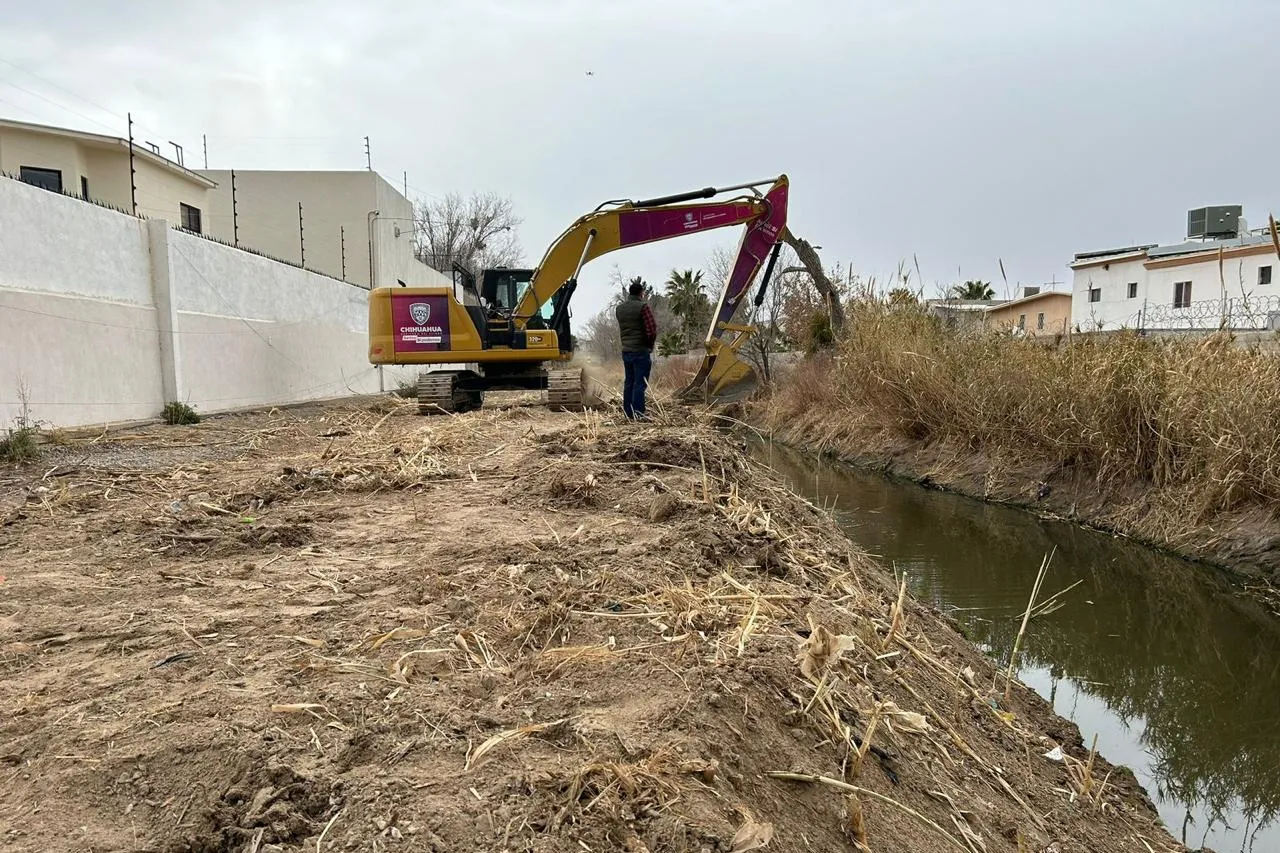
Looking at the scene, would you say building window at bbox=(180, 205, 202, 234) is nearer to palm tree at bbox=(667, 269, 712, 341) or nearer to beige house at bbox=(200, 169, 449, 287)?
beige house at bbox=(200, 169, 449, 287)

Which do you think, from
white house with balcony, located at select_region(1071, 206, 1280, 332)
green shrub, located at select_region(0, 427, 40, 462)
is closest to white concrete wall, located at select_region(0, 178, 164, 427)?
green shrub, located at select_region(0, 427, 40, 462)

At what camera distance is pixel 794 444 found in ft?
54.6

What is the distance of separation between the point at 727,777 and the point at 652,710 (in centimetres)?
33

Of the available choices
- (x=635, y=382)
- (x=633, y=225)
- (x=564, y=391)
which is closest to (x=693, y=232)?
(x=633, y=225)

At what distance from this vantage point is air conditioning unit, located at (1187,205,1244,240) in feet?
98.0

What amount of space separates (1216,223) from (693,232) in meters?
28.7

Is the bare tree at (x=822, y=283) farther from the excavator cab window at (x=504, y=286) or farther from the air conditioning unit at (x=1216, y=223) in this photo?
the air conditioning unit at (x=1216, y=223)

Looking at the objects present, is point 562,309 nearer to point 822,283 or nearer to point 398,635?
point 822,283

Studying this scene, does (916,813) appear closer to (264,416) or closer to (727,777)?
(727,777)

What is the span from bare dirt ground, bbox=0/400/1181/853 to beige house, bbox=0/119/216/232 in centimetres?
1901

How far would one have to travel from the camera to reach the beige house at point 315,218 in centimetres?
2758

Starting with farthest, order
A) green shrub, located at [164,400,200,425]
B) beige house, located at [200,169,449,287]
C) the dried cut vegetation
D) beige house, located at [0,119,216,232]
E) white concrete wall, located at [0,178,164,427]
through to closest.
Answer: beige house, located at [200,169,449,287], beige house, located at [0,119,216,232], green shrub, located at [164,400,200,425], white concrete wall, located at [0,178,164,427], the dried cut vegetation

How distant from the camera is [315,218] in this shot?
27.8 metres

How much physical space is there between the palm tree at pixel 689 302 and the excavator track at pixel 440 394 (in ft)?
85.9
